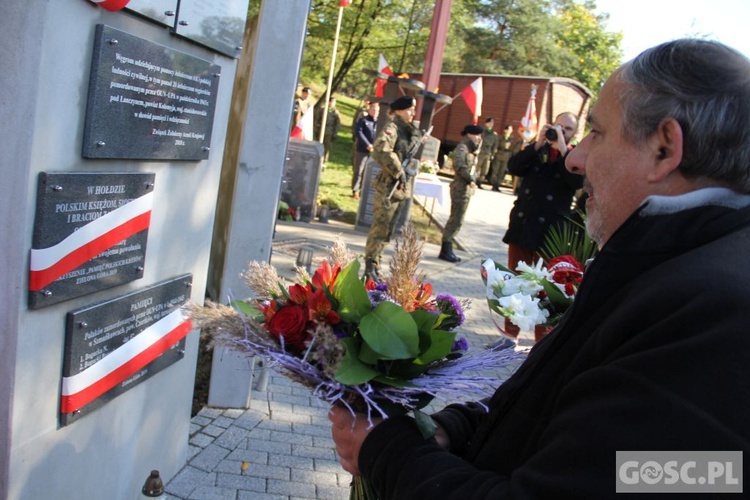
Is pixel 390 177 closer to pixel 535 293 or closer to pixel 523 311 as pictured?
pixel 535 293

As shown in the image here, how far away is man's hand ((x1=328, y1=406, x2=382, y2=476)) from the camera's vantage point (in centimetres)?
159

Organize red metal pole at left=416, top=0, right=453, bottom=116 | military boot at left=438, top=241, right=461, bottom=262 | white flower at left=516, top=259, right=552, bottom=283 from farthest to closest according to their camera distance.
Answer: red metal pole at left=416, top=0, right=453, bottom=116 < military boot at left=438, top=241, right=461, bottom=262 < white flower at left=516, top=259, right=552, bottom=283

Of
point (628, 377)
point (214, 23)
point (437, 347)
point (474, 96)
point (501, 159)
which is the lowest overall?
point (437, 347)

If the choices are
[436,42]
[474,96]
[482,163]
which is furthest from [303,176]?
[482,163]

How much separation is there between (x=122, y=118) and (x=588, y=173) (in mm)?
1689

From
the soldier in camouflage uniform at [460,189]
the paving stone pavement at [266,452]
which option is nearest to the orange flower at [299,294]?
the paving stone pavement at [266,452]

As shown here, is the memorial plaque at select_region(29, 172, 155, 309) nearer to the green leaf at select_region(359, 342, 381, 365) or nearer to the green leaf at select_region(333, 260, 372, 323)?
the green leaf at select_region(333, 260, 372, 323)

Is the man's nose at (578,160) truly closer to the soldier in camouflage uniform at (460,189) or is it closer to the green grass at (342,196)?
the green grass at (342,196)

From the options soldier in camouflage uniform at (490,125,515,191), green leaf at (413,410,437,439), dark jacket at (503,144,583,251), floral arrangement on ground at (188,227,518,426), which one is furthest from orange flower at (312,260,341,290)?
soldier in camouflage uniform at (490,125,515,191)

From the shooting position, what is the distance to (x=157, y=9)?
2.50 meters

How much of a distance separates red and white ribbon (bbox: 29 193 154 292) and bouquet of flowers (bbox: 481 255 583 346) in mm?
1381

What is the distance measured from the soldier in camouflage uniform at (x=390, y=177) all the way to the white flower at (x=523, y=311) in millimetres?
6088

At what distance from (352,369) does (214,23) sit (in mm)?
2020

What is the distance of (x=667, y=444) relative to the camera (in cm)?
103
